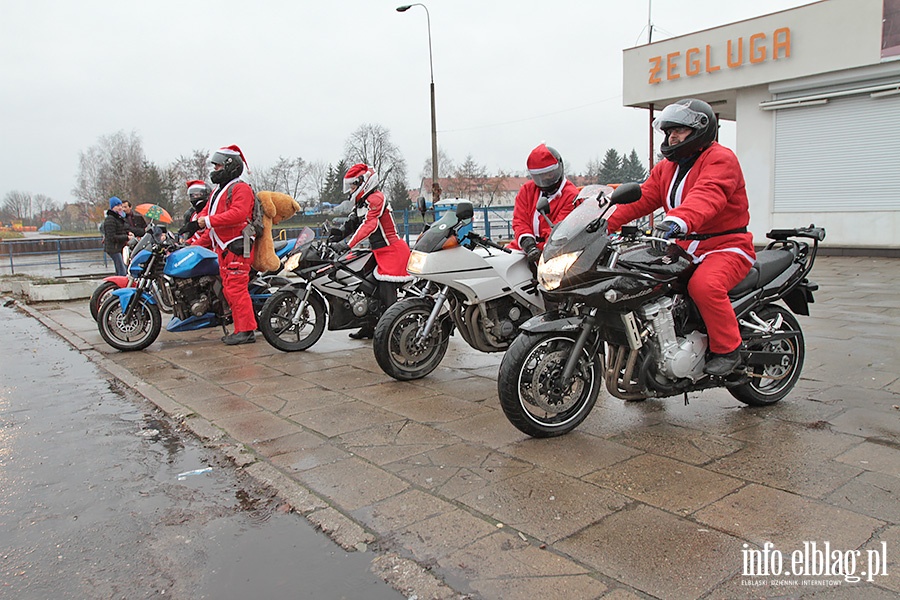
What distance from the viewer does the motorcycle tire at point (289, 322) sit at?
709 cm

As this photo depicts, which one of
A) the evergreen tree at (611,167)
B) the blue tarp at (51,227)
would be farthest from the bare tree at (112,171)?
the evergreen tree at (611,167)

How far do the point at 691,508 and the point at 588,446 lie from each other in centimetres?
94

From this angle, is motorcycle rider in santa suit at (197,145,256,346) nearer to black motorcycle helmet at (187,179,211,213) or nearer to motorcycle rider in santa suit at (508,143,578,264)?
black motorcycle helmet at (187,179,211,213)

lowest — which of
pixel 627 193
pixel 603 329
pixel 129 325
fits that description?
pixel 129 325

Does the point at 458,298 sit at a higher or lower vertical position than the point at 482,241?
lower

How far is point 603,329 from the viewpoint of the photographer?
4148 mm

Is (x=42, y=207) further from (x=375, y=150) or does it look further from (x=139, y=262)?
(x=139, y=262)

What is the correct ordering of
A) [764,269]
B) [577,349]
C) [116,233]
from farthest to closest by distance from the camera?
1. [116,233]
2. [764,269]
3. [577,349]

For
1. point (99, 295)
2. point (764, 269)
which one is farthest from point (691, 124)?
point (99, 295)

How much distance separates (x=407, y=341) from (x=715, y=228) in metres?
2.54

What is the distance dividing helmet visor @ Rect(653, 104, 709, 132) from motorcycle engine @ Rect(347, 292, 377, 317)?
3.92 metres

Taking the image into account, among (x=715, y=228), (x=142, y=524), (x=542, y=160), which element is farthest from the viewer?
(x=542, y=160)

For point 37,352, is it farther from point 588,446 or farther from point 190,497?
point 588,446

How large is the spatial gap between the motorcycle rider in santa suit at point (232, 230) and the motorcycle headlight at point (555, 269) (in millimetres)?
4342
